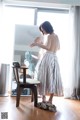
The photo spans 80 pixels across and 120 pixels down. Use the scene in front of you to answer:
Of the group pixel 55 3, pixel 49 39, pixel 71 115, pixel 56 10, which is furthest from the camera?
pixel 56 10

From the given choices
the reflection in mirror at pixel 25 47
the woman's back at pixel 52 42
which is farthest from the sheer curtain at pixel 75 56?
the woman's back at pixel 52 42

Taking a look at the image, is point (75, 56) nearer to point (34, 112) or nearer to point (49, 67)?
point (49, 67)

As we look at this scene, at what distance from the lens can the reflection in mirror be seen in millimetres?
5223

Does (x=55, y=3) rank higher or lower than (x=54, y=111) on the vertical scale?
higher

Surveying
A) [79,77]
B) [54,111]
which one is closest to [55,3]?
[79,77]

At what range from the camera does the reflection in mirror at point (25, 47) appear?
206 inches

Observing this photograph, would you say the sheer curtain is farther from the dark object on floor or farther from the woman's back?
the dark object on floor

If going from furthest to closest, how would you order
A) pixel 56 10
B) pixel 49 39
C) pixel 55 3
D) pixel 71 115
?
pixel 56 10 → pixel 55 3 → pixel 49 39 → pixel 71 115

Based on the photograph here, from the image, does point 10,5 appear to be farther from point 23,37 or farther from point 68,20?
point 68,20

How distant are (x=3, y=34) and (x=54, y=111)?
2.42m

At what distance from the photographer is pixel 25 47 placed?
5.27m

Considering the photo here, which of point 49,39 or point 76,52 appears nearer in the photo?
point 49,39

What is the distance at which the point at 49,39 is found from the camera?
162 inches

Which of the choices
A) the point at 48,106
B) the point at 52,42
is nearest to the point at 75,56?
the point at 52,42
